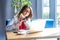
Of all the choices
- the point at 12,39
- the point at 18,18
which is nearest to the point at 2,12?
the point at 18,18

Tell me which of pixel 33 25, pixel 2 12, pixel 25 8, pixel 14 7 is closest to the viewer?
pixel 33 25

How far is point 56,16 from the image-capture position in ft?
11.4

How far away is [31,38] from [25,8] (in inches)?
24.4

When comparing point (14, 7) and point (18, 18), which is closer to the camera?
point (18, 18)

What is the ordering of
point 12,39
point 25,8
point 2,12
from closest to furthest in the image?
point 12,39 < point 25,8 < point 2,12

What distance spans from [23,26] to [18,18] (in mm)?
171

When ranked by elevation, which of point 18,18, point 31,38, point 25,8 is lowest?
point 31,38

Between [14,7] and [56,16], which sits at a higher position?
[14,7]

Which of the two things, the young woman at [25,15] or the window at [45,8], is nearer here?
the young woman at [25,15]

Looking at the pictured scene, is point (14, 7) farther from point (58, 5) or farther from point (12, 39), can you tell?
point (12, 39)

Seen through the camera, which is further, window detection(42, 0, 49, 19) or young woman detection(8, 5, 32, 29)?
window detection(42, 0, 49, 19)

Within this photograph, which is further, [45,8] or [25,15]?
[45,8]

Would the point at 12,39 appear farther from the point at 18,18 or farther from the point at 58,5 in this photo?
the point at 58,5

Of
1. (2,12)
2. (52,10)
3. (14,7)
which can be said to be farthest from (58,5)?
(2,12)
